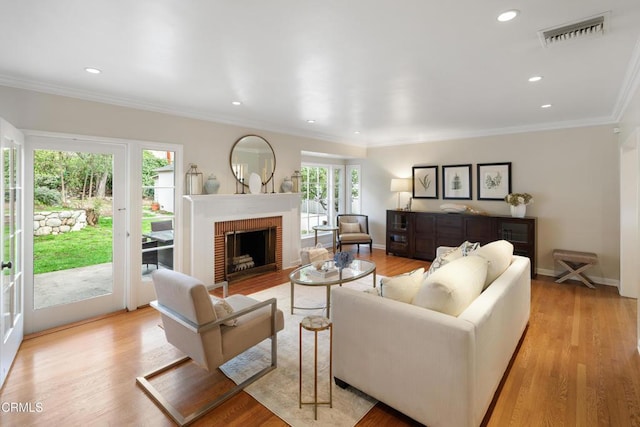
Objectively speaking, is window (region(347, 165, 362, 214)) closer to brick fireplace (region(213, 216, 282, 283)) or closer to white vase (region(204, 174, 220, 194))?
brick fireplace (region(213, 216, 282, 283))

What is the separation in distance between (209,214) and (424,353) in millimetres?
3556

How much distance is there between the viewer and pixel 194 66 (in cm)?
276

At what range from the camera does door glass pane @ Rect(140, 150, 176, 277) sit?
396 cm

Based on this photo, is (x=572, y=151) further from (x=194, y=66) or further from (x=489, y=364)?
(x=194, y=66)

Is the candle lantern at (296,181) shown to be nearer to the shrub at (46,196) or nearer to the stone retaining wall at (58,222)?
the stone retaining wall at (58,222)

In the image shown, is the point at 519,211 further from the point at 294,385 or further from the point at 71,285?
the point at 71,285

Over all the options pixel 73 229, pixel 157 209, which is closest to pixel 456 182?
pixel 157 209

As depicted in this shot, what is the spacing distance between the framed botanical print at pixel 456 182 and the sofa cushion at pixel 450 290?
4281mm

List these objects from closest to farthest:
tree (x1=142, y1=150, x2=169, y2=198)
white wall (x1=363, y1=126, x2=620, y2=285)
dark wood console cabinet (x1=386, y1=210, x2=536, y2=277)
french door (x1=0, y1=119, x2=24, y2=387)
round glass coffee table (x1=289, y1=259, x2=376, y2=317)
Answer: french door (x1=0, y1=119, x2=24, y2=387)
round glass coffee table (x1=289, y1=259, x2=376, y2=317)
tree (x1=142, y1=150, x2=169, y2=198)
white wall (x1=363, y1=126, x2=620, y2=285)
dark wood console cabinet (x1=386, y1=210, x2=536, y2=277)

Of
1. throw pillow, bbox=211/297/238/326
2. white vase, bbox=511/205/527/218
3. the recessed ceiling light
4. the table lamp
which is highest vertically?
the recessed ceiling light

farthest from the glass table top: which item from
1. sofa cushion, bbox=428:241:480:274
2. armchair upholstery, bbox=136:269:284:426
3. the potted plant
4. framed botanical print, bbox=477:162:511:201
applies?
framed botanical print, bbox=477:162:511:201

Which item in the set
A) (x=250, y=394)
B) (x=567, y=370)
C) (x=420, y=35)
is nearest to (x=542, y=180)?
(x=567, y=370)

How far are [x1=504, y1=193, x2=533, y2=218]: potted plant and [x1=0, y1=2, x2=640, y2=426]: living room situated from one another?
0.20 meters

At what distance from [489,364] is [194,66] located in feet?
10.5
